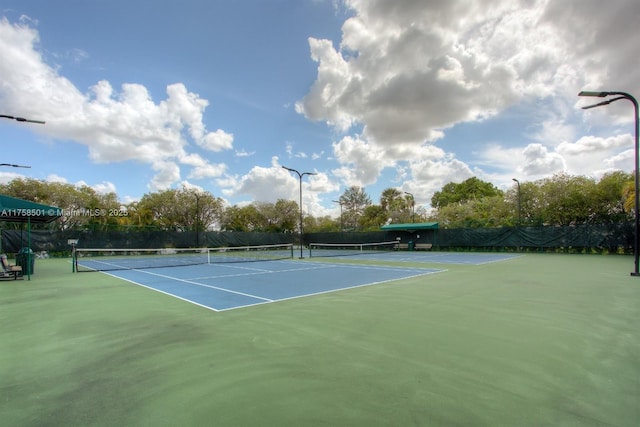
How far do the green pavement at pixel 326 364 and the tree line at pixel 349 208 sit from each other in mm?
20068

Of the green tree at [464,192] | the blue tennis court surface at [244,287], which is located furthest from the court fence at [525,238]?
the green tree at [464,192]

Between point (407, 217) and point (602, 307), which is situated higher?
point (407, 217)

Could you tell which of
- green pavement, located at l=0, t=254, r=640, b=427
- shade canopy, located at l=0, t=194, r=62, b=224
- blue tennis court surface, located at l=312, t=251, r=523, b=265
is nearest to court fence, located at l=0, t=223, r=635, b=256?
blue tennis court surface, located at l=312, t=251, r=523, b=265

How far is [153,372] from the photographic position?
134 inches

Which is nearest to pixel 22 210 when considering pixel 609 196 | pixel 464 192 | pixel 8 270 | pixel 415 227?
pixel 8 270

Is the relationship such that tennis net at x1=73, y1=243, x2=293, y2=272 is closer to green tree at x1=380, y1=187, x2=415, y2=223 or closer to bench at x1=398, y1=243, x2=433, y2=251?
bench at x1=398, y1=243, x2=433, y2=251

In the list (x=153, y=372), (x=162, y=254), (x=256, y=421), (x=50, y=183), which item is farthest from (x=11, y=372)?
(x=50, y=183)

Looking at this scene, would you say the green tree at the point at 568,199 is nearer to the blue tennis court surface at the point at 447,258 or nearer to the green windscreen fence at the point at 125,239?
the blue tennis court surface at the point at 447,258

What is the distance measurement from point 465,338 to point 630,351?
1.79 m

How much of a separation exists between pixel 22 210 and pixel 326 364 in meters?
12.5

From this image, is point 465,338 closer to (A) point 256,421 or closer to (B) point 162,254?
(A) point 256,421

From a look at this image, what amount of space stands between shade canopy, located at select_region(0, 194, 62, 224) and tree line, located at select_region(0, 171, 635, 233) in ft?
54.0

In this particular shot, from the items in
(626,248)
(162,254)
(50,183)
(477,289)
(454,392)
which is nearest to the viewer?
(454,392)

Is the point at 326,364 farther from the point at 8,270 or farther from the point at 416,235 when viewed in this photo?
the point at 416,235
